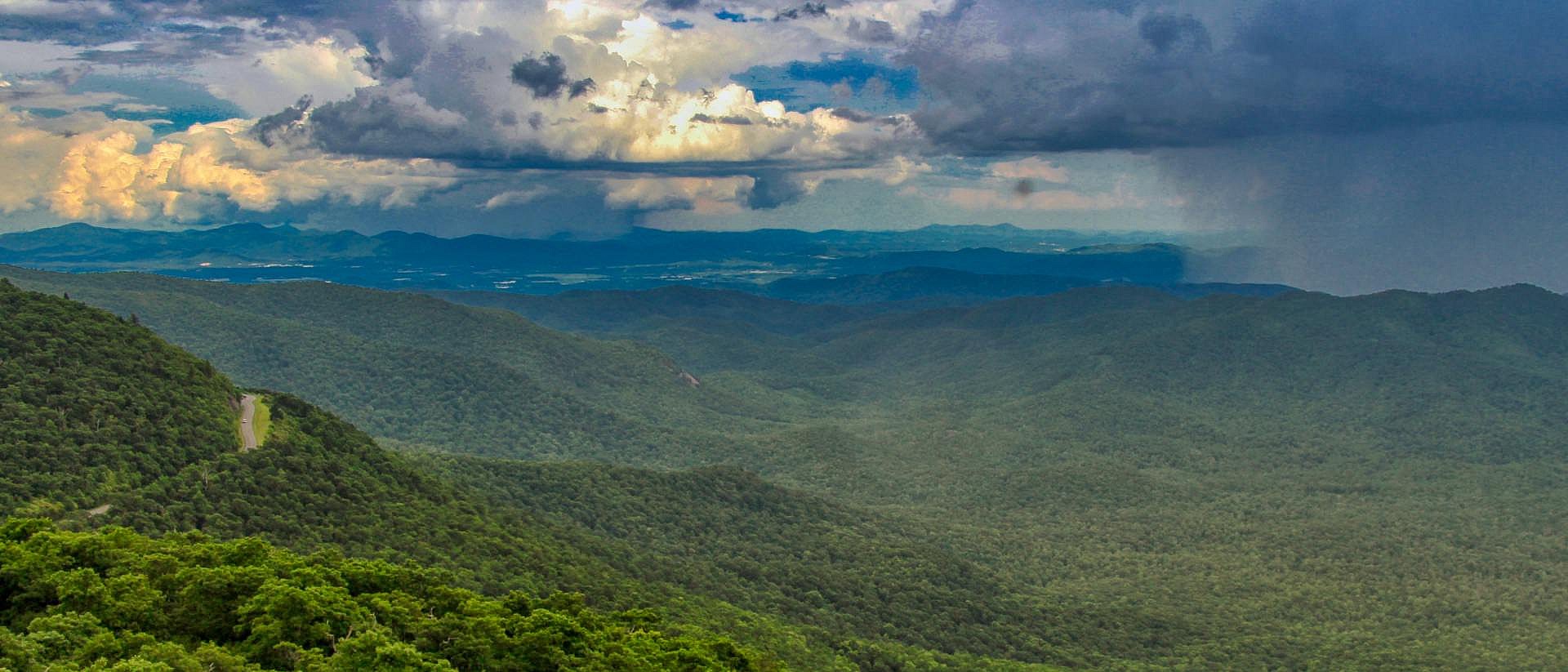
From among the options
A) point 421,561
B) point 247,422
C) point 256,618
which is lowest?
point 421,561

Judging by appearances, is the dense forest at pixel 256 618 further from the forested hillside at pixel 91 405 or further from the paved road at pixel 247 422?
the paved road at pixel 247 422

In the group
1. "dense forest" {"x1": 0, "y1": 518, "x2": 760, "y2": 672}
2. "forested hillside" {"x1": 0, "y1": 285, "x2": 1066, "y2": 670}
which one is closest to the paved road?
"forested hillside" {"x1": 0, "y1": 285, "x2": 1066, "y2": 670}

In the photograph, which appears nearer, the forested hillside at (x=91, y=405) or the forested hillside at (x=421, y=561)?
the forested hillside at (x=421, y=561)

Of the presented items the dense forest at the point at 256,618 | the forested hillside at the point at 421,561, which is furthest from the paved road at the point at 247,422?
the dense forest at the point at 256,618

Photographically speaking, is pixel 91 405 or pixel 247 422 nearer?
pixel 91 405

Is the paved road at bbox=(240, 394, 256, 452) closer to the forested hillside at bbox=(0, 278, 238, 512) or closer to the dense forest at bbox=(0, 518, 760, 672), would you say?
the forested hillside at bbox=(0, 278, 238, 512)

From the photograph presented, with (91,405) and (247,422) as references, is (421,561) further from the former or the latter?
(91,405)

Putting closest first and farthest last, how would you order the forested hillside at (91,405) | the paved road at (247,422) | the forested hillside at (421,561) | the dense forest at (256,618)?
the dense forest at (256,618) < the forested hillside at (421,561) < the forested hillside at (91,405) < the paved road at (247,422)

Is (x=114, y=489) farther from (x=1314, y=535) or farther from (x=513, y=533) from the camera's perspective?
(x=1314, y=535)

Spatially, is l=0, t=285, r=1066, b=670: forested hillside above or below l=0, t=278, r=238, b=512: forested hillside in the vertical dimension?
below

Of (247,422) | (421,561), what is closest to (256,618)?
(421,561)
